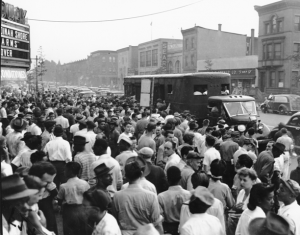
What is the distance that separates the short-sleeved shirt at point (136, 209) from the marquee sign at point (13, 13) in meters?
16.1

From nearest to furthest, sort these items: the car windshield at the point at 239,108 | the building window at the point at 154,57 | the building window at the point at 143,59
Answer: the car windshield at the point at 239,108 → the building window at the point at 154,57 → the building window at the point at 143,59

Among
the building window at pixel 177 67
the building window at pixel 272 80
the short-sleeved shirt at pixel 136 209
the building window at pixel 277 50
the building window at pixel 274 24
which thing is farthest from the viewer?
the building window at pixel 177 67

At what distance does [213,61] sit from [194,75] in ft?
114

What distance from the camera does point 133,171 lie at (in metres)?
4.48

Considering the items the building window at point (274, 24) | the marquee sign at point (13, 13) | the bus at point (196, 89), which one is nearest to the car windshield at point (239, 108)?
the bus at point (196, 89)

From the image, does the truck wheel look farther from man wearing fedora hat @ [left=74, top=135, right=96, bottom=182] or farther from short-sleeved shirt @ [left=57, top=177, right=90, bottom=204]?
short-sleeved shirt @ [left=57, top=177, right=90, bottom=204]

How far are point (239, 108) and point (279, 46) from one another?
105 feet

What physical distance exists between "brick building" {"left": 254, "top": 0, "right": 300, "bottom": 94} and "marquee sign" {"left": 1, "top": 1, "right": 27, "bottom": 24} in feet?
100

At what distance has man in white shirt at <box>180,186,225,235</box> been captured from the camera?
352 centimetres

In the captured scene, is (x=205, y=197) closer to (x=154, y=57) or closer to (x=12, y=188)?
(x=12, y=188)

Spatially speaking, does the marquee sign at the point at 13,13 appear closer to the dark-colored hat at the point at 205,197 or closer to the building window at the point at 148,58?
the dark-colored hat at the point at 205,197

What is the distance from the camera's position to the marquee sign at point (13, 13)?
1811cm

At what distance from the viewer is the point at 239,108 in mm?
15555

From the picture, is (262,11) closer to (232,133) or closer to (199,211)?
(232,133)
